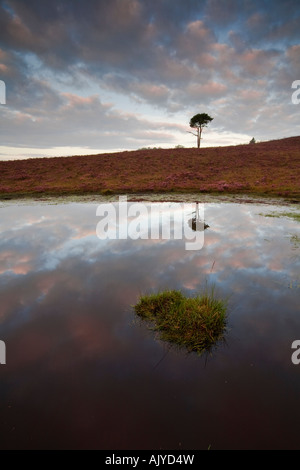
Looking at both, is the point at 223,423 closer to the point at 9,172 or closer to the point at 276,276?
the point at 276,276

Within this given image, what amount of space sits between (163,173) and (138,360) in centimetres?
3264

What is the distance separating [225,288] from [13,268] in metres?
7.68

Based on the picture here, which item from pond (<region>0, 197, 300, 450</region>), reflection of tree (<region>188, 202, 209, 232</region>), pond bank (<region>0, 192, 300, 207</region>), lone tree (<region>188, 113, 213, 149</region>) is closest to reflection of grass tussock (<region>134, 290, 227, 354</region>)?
pond (<region>0, 197, 300, 450</region>)

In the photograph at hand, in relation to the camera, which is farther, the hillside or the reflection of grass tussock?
the hillside

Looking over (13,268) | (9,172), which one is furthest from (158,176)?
(13,268)

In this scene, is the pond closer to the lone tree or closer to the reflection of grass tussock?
the reflection of grass tussock

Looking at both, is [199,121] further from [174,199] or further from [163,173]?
[174,199]

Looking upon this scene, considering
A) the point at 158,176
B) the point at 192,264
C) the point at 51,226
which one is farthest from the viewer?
the point at 158,176

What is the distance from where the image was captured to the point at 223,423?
3.38m

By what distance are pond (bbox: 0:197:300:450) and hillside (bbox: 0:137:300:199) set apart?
1988 cm

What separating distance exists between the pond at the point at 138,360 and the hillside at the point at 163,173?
65.2 feet

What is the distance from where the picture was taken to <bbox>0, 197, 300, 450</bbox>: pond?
131 inches

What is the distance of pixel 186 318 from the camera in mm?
5324

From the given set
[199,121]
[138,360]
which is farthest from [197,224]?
[199,121]
